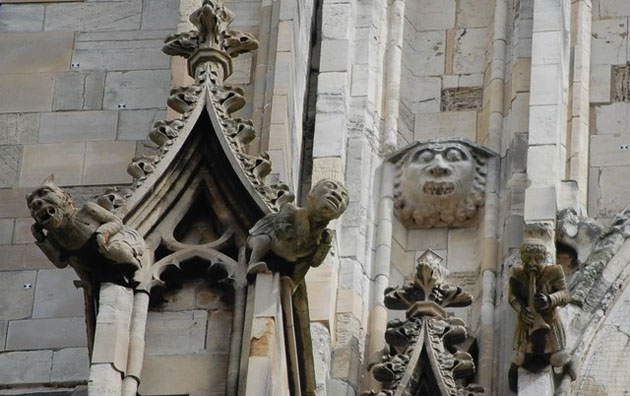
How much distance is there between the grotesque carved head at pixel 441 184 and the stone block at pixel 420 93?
495 millimetres

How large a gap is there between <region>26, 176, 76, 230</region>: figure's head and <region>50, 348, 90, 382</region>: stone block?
218 cm

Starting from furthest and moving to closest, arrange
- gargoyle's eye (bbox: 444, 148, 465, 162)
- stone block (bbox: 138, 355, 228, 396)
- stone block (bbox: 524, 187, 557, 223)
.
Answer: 1. gargoyle's eye (bbox: 444, 148, 465, 162)
2. stone block (bbox: 524, 187, 557, 223)
3. stone block (bbox: 138, 355, 228, 396)

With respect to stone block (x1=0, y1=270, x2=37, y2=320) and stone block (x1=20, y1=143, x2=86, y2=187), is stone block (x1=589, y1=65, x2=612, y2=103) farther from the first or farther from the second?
stone block (x1=0, y1=270, x2=37, y2=320)

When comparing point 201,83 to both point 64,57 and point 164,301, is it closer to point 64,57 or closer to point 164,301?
point 164,301

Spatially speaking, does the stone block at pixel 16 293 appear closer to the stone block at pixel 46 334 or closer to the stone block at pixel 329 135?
the stone block at pixel 46 334

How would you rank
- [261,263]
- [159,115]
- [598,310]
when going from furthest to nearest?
[159,115] → [598,310] → [261,263]

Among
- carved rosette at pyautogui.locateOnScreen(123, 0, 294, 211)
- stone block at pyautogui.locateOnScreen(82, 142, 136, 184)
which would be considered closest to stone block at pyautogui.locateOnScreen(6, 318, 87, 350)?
stone block at pyautogui.locateOnScreen(82, 142, 136, 184)

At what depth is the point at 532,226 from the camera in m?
19.0

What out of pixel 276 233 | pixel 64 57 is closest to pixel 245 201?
pixel 276 233

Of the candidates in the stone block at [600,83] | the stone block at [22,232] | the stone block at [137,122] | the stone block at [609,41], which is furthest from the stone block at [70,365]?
the stone block at [609,41]

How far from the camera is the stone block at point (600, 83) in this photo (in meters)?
20.1

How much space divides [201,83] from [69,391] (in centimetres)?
183

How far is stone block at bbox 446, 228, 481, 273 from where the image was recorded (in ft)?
63.1

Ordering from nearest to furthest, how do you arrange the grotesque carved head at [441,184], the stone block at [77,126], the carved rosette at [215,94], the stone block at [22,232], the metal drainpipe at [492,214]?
the carved rosette at [215,94] → the metal drainpipe at [492,214] → the grotesque carved head at [441,184] → the stone block at [22,232] → the stone block at [77,126]
